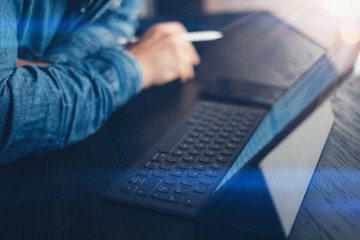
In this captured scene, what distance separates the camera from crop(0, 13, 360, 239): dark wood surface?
0.31 metres

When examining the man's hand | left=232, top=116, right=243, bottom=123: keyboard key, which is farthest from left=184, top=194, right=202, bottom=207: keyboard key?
the man's hand

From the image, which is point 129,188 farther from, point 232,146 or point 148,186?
point 232,146

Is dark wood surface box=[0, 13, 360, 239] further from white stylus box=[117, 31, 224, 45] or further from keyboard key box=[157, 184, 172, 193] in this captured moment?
white stylus box=[117, 31, 224, 45]

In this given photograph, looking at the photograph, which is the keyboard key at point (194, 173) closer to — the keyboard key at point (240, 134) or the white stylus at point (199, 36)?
the keyboard key at point (240, 134)

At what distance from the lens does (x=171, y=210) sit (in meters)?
0.33

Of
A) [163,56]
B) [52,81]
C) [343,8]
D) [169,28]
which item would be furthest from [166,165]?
[343,8]

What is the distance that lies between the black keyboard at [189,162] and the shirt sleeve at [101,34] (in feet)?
1.09

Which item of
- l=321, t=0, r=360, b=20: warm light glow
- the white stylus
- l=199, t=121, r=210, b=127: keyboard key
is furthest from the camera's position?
the white stylus

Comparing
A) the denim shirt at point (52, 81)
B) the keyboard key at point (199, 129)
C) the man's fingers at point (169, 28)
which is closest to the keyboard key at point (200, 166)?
the keyboard key at point (199, 129)

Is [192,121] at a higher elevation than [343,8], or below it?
below

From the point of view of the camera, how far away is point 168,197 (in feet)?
1.14

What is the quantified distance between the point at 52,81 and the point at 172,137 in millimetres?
216

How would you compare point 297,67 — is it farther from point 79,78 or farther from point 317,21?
point 79,78

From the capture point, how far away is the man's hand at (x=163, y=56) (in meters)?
0.68
